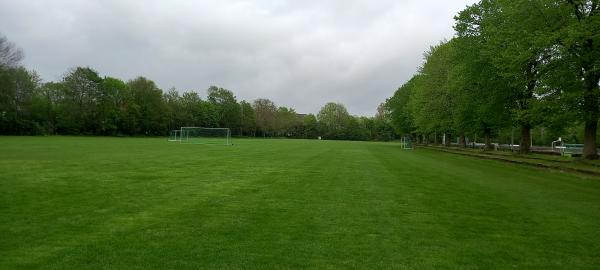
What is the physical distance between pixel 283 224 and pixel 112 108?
92761 mm

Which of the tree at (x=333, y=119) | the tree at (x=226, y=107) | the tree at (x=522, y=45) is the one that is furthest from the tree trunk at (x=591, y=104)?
the tree at (x=333, y=119)

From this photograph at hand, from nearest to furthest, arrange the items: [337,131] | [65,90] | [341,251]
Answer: [341,251]
[65,90]
[337,131]

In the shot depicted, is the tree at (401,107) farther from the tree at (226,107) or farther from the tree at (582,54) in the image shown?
the tree at (582,54)

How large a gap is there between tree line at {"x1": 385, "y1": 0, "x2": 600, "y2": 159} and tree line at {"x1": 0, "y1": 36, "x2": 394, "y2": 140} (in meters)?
64.6

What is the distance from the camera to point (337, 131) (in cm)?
16000

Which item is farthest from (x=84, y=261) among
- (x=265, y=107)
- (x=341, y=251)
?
(x=265, y=107)

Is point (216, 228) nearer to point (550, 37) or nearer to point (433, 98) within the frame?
point (550, 37)

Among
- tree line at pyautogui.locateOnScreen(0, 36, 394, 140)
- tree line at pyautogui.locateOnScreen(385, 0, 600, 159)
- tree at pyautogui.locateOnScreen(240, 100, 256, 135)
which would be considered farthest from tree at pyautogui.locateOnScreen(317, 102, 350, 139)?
tree line at pyautogui.locateOnScreen(385, 0, 600, 159)

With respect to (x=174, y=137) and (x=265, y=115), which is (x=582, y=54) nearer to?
(x=174, y=137)

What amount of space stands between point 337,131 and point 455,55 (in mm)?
118593

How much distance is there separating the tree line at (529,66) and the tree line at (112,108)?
64.6 metres

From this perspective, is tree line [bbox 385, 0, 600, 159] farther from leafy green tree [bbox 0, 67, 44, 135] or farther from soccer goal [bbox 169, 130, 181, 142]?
leafy green tree [bbox 0, 67, 44, 135]

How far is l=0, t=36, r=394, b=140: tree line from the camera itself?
75.0 meters

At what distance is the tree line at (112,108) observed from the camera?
75.0 m
